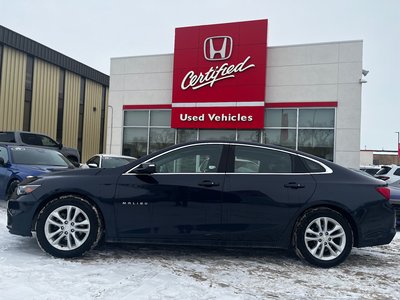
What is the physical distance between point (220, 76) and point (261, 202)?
1206 cm

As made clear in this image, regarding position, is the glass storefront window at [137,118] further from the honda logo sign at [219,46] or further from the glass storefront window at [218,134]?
the honda logo sign at [219,46]

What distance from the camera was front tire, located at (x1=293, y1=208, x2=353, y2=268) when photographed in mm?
4035

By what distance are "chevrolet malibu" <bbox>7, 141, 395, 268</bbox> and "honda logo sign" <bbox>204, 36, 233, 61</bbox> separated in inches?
477

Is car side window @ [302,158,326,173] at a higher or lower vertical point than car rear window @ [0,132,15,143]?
lower

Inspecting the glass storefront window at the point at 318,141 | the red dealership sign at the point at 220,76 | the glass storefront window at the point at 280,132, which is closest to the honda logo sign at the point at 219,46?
the red dealership sign at the point at 220,76

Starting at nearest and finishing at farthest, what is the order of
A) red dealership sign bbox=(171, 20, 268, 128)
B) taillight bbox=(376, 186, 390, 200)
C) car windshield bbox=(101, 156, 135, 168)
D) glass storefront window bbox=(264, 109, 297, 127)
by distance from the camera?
taillight bbox=(376, 186, 390, 200), car windshield bbox=(101, 156, 135, 168), glass storefront window bbox=(264, 109, 297, 127), red dealership sign bbox=(171, 20, 268, 128)

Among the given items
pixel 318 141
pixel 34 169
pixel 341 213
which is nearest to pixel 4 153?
pixel 34 169

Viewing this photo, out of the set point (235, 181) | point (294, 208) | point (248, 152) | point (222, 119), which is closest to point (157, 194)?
point (235, 181)

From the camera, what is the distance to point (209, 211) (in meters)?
3.99

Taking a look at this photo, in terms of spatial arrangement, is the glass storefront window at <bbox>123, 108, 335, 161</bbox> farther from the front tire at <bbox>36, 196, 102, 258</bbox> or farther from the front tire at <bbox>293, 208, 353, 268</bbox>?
the front tire at <bbox>36, 196, 102, 258</bbox>

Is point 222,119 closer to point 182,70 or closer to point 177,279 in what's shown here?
point 182,70

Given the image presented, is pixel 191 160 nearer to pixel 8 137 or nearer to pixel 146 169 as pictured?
pixel 146 169

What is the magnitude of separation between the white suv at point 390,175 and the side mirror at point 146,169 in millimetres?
5914

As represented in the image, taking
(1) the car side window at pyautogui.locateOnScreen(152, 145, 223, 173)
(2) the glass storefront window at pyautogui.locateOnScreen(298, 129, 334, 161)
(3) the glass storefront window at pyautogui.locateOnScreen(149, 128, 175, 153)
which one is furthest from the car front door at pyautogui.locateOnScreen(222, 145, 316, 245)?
(3) the glass storefront window at pyautogui.locateOnScreen(149, 128, 175, 153)
